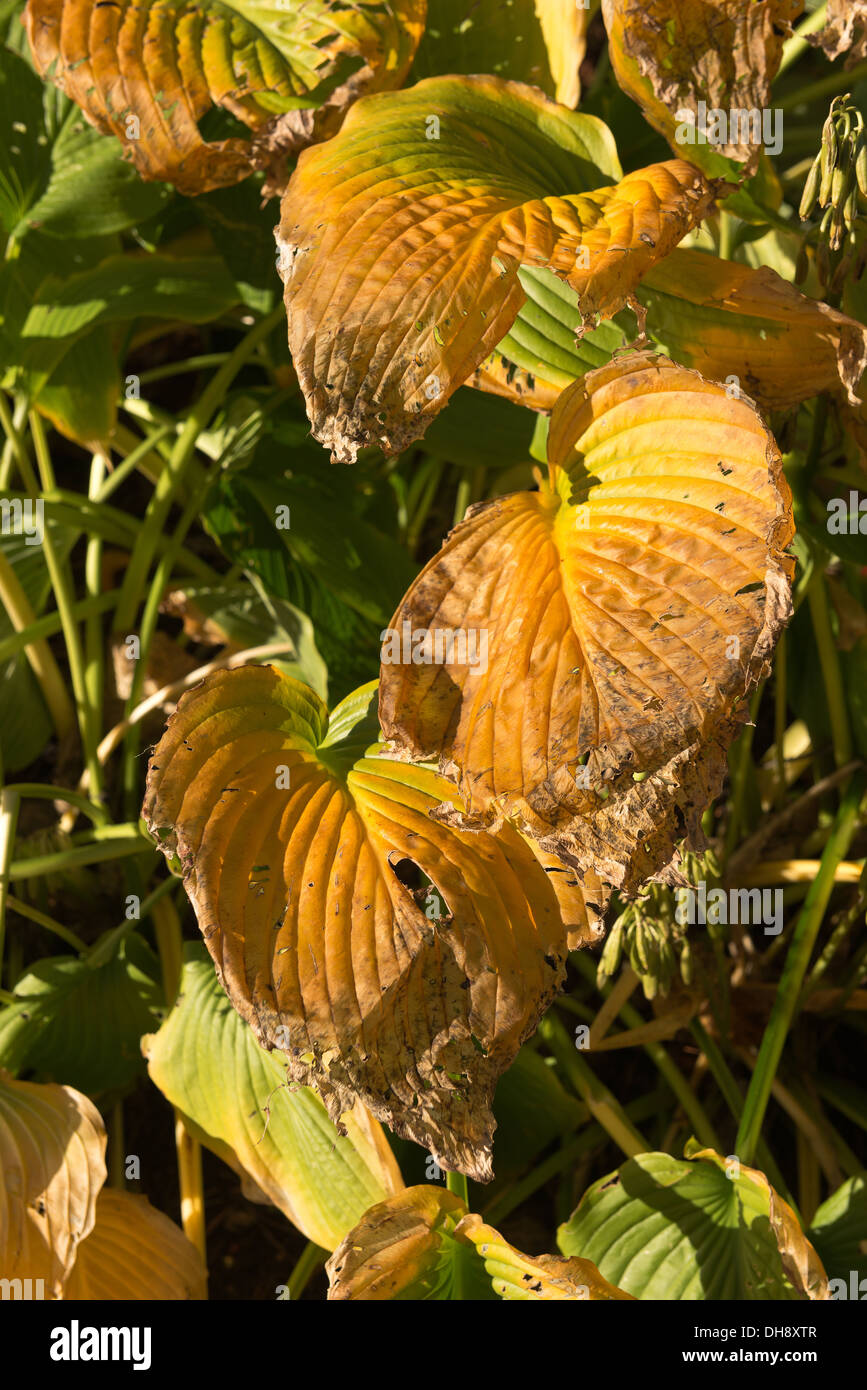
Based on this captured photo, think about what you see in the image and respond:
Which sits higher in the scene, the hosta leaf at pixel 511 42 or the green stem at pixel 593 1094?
the hosta leaf at pixel 511 42

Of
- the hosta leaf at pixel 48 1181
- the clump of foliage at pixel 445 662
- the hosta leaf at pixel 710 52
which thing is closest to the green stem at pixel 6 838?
the clump of foliage at pixel 445 662

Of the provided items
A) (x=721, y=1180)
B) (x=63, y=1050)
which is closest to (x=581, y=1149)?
(x=721, y=1180)

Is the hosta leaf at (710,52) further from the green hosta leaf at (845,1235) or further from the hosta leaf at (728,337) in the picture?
the green hosta leaf at (845,1235)

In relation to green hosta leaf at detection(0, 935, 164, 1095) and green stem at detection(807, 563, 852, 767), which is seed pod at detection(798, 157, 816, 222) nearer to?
green stem at detection(807, 563, 852, 767)

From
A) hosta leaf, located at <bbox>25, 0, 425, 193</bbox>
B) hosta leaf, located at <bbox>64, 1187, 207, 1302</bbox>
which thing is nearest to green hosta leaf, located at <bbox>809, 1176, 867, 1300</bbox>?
hosta leaf, located at <bbox>64, 1187, 207, 1302</bbox>
